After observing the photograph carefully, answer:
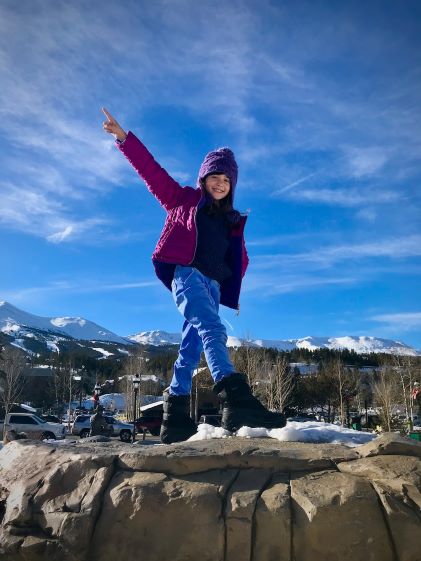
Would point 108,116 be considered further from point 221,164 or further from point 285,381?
point 285,381

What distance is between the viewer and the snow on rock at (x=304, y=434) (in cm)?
316

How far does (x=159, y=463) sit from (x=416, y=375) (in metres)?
35.2

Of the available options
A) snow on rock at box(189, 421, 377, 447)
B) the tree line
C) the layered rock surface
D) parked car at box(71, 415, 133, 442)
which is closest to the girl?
snow on rock at box(189, 421, 377, 447)

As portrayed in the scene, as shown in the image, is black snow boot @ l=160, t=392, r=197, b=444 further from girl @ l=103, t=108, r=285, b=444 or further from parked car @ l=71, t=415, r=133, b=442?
parked car @ l=71, t=415, r=133, b=442

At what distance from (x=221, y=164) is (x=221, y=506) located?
9.24 ft

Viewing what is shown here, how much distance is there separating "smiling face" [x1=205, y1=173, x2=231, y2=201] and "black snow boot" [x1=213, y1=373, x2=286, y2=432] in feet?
5.33

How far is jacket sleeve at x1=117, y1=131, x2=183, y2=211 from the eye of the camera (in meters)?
4.04

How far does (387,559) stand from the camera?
2.20 meters

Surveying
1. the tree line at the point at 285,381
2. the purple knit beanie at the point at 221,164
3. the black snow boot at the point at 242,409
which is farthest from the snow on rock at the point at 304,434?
the tree line at the point at 285,381

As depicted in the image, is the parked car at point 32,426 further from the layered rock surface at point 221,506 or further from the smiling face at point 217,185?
the layered rock surface at point 221,506

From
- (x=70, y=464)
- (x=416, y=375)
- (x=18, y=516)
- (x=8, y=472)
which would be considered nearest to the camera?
(x=18, y=516)

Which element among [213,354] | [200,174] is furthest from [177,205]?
[213,354]

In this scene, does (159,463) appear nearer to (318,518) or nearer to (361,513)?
(318,518)

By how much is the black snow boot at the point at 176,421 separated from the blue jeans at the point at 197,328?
0.07 meters
